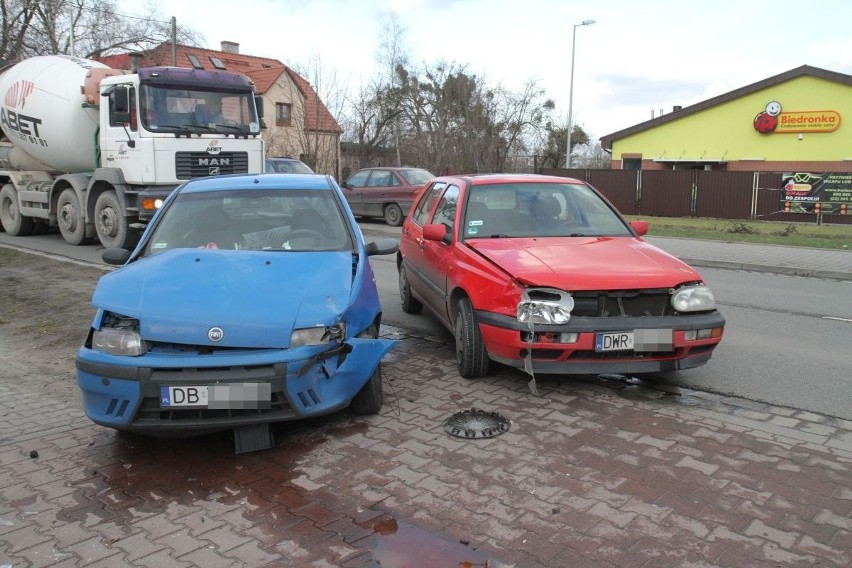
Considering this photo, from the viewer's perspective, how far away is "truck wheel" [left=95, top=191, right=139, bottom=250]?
12.9 m

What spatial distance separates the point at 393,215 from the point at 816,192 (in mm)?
14981

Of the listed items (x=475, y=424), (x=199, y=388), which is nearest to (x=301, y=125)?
(x=475, y=424)

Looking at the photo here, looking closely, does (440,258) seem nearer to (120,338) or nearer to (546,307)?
(546,307)

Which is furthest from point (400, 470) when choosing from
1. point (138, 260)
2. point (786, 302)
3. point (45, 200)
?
point (45, 200)

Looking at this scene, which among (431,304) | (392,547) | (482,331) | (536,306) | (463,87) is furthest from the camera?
(463,87)

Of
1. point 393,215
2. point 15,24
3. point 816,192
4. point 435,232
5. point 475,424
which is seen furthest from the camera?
point 15,24

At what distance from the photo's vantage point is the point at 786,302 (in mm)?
9445

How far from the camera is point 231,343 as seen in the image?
12.9ft

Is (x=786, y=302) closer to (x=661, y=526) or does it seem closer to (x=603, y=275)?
(x=603, y=275)

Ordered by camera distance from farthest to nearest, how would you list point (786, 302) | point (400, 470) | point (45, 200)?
point (45, 200) → point (786, 302) → point (400, 470)

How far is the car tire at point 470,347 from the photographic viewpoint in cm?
550

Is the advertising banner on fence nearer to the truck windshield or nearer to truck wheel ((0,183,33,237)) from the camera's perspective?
the truck windshield

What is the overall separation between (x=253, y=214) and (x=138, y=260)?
0.96 m

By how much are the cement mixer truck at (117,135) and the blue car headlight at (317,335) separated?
9.26 metres
